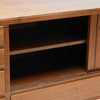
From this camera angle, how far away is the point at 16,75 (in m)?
1.22

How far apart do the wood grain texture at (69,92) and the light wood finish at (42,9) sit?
35 centimetres

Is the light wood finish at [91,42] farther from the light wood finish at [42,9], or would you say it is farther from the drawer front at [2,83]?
the drawer front at [2,83]

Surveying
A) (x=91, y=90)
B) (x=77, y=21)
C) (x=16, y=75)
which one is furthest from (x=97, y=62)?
(x=16, y=75)

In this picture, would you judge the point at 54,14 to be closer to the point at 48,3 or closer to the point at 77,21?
the point at 48,3

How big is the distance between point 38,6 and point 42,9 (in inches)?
2.7

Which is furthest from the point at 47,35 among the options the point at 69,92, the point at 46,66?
the point at 69,92

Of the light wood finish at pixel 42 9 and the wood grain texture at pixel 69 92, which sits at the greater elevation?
the light wood finish at pixel 42 9

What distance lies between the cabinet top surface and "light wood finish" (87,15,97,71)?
0.07m

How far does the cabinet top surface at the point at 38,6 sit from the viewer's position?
1028 mm

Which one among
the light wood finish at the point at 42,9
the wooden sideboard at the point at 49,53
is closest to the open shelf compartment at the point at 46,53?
the wooden sideboard at the point at 49,53

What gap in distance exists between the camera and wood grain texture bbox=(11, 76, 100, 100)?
1152mm

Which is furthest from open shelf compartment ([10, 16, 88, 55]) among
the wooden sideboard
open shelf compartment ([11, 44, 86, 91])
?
open shelf compartment ([11, 44, 86, 91])

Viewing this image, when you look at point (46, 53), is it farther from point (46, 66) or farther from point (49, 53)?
point (46, 66)

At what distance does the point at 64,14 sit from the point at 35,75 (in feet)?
1.13
